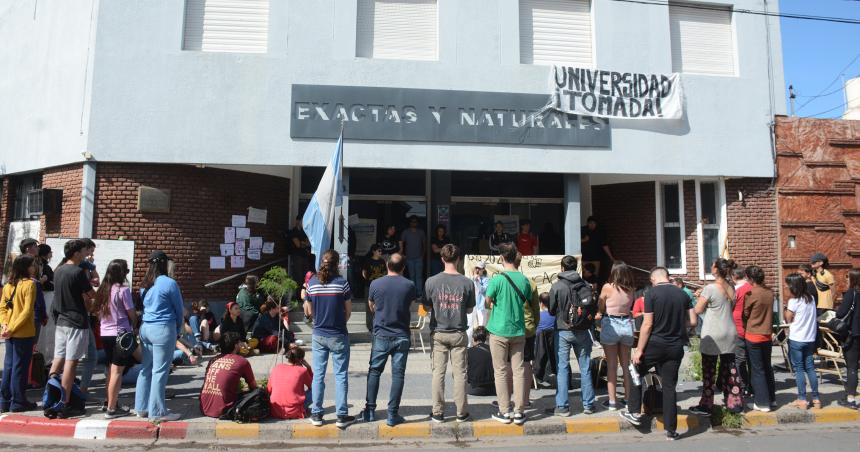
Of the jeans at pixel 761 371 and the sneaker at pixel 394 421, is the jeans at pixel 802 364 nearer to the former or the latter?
the jeans at pixel 761 371

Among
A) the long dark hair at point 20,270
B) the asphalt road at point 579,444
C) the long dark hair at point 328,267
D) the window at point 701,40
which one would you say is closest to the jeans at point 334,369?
the asphalt road at point 579,444

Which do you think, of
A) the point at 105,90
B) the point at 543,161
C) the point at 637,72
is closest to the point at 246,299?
the point at 105,90

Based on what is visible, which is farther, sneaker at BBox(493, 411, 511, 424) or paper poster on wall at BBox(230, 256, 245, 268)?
paper poster on wall at BBox(230, 256, 245, 268)

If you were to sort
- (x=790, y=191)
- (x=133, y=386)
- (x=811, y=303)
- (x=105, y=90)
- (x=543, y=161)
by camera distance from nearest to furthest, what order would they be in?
(x=811, y=303), (x=133, y=386), (x=105, y=90), (x=543, y=161), (x=790, y=191)

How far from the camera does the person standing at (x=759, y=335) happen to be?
6.82m

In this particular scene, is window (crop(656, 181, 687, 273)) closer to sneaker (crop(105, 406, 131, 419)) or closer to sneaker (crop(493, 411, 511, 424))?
sneaker (crop(493, 411, 511, 424))

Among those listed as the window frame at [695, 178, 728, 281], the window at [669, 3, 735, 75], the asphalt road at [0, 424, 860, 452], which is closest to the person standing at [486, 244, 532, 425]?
the asphalt road at [0, 424, 860, 452]

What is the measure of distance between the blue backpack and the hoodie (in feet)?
18.5

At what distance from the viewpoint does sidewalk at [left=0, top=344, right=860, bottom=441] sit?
5.94 m

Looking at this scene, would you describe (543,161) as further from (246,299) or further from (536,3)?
(246,299)

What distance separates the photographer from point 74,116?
1109 cm

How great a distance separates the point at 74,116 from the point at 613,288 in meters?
10.9

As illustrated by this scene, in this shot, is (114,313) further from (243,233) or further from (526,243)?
(526,243)

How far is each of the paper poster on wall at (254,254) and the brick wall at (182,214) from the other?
11cm
